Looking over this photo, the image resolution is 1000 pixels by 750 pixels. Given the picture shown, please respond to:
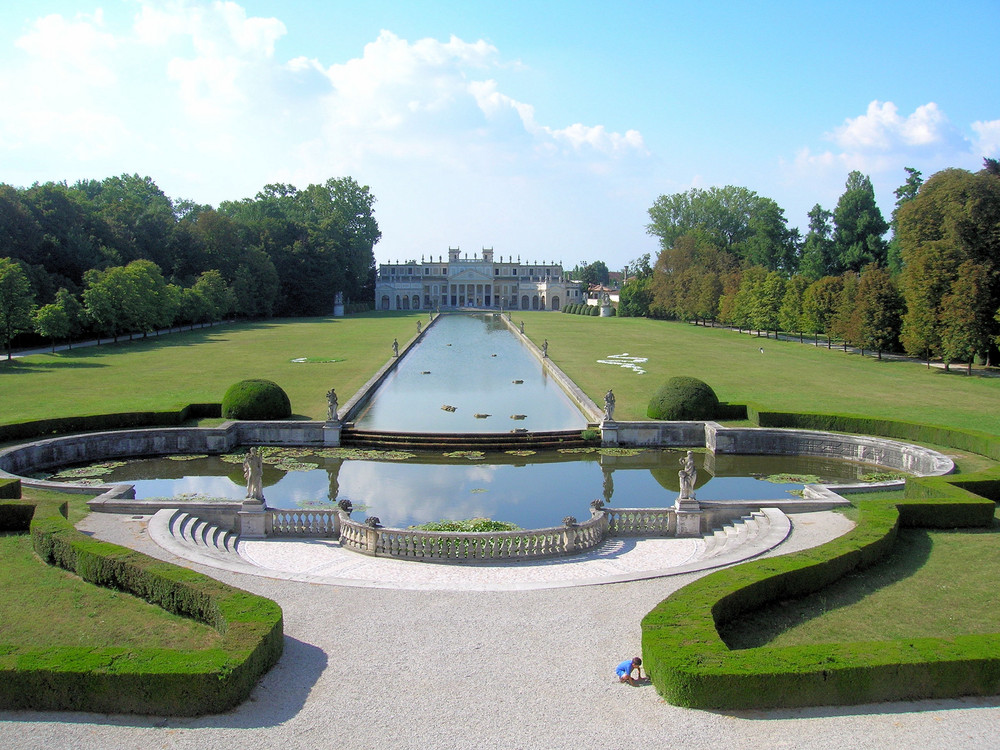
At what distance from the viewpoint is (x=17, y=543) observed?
12.5 m

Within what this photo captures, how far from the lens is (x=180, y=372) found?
35.2 m

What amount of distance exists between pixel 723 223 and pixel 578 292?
106 ft

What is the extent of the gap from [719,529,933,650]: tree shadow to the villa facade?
11333cm

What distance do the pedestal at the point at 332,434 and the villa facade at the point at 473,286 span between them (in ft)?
331

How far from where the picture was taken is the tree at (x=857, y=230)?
7062cm

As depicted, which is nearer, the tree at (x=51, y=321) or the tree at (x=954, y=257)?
the tree at (x=954, y=257)

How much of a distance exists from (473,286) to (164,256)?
228 ft

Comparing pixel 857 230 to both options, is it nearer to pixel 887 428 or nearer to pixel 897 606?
pixel 887 428

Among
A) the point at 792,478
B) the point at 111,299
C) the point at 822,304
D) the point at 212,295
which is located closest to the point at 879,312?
the point at 822,304

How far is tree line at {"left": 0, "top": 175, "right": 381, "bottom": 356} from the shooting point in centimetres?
4856

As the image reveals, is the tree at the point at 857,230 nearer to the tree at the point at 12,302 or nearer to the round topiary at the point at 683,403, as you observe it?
the round topiary at the point at 683,403

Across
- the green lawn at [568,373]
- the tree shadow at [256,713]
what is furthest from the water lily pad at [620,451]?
the tree shadow at [256,713]

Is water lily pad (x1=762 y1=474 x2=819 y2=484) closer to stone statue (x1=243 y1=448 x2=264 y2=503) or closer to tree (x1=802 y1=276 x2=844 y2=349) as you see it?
stone statue (x1=243 y1=448 x2=264 y2=503)

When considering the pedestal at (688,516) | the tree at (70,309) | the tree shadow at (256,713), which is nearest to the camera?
the tree shadow at (256,713)
